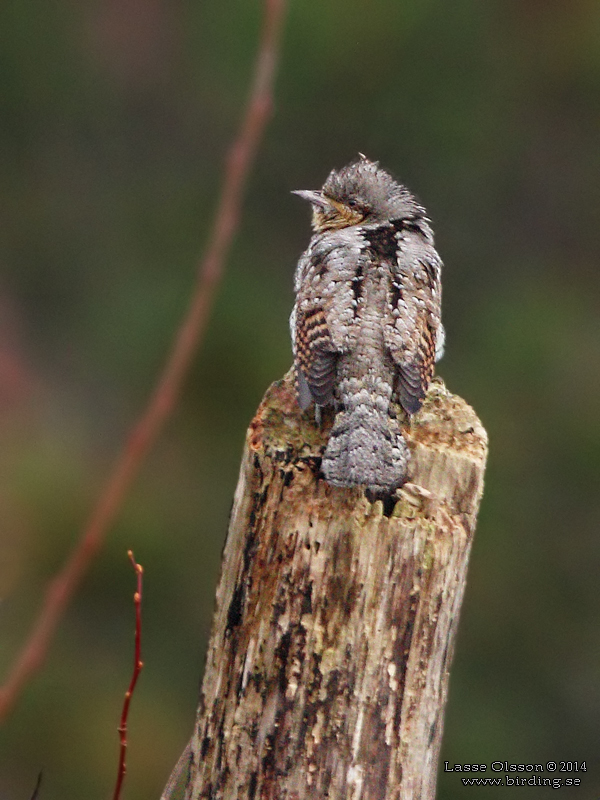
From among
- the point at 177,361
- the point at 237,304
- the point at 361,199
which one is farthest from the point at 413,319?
the point at 237,304

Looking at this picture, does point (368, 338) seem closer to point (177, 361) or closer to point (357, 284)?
point (357, 284)

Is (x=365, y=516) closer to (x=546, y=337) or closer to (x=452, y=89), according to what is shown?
(x=546, y=337)

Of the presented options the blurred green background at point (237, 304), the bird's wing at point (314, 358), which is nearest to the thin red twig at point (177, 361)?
the bird's wing at point (314, 358)

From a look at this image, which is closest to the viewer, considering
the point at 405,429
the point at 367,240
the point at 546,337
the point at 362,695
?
the point at 362,695

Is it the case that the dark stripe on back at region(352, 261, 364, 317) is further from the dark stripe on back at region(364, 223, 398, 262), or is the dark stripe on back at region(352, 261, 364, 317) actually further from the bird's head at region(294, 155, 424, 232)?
the bird's head at region(294, 155, 424, 232)

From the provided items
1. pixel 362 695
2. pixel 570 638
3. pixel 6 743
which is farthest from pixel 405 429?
pixel 570 638
